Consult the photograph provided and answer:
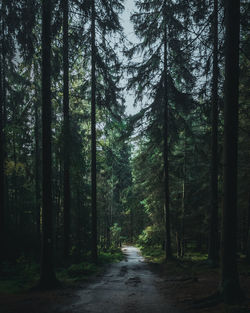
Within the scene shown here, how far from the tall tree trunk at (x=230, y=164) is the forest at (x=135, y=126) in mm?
26

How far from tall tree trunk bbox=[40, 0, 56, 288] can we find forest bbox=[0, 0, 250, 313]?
0.03 meters

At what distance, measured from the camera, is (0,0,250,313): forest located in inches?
249

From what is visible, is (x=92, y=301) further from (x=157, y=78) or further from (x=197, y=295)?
(x=157, y=78)

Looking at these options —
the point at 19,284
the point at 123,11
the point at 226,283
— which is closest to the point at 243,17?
the point at 226,283

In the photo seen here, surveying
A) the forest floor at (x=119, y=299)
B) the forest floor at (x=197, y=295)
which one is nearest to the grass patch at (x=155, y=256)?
the forest floor at (x=197, y=295)

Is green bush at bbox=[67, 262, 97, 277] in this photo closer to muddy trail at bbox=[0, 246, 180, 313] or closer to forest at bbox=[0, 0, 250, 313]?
forest at bbox=[0, 0, 250, 313]

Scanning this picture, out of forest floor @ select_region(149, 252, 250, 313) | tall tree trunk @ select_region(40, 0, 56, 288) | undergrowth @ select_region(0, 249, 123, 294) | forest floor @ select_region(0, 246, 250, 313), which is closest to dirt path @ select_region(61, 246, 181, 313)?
forest floor @ select_region(0, 246, 250, 313)

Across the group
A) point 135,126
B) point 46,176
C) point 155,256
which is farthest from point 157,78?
point 155,256

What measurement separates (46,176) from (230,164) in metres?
6.07

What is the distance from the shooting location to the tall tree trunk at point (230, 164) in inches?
237

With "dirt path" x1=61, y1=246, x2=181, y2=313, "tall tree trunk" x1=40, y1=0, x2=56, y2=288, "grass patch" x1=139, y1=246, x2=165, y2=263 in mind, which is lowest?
"grass patch" x1=139, y1=246, x2=165, y2=263

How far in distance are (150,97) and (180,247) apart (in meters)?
14.7

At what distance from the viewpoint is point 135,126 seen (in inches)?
648

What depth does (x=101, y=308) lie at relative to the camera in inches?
225
